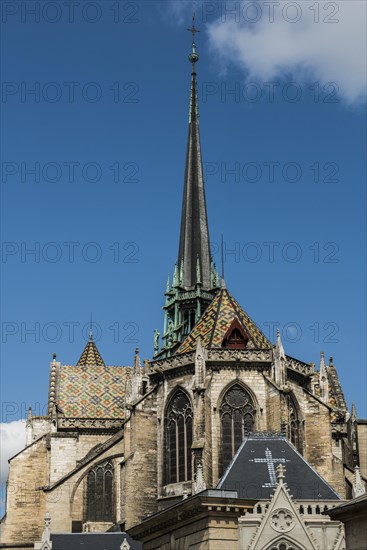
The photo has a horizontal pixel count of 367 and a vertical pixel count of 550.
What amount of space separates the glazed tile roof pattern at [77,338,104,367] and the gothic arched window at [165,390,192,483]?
16.4 m

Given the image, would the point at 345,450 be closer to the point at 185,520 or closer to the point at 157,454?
the point at 157,454

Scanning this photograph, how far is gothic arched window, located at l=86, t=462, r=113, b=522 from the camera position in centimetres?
4494

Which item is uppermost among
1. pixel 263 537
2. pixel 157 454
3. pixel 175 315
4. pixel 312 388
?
pixel 175 315

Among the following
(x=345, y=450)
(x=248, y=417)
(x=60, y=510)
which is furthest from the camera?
(x=345, y=450)

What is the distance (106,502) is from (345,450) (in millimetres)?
12157

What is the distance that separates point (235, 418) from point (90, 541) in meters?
7.87

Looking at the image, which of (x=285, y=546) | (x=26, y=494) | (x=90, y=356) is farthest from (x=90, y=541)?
(x=90, y=356)

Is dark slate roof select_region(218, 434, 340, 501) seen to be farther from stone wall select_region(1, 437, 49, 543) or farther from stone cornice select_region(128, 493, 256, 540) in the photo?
stone wall select_region(1, 437, 49, 543)

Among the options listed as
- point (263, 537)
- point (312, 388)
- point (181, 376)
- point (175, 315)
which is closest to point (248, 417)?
point (181, 376)

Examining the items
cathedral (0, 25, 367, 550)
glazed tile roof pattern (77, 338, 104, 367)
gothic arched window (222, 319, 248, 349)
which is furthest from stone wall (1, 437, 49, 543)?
gothic arched window (222, 319, 248, 349)

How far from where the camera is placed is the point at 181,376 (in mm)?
42094

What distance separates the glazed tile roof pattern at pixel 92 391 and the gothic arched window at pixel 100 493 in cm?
545

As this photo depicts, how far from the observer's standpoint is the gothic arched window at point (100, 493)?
1769 inches

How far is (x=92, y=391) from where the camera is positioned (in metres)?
52.5
